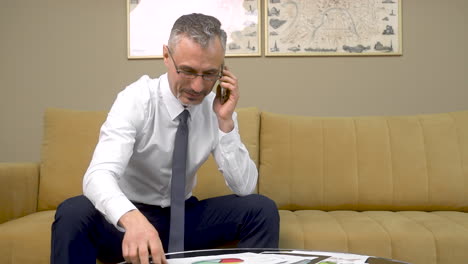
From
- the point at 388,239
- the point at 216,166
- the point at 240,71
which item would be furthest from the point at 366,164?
the point at 240,71

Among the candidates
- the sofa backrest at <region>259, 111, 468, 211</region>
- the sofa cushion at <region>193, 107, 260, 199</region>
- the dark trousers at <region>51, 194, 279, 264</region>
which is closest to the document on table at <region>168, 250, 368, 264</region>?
the dark trousers at <region>51, 194, 279, 264</region>

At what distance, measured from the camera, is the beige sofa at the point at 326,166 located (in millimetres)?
2422

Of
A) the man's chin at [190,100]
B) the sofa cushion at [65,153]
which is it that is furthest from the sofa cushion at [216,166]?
the man's chin at [190,100]

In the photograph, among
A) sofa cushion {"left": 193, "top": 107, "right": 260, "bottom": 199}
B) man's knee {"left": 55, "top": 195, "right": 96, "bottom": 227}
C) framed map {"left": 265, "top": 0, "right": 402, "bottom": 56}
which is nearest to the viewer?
man's knee {"left": 55, "top": 195, "right": 96, "bottom": 227}

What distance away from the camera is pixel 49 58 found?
3248 mm

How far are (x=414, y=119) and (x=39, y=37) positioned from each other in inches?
93.3

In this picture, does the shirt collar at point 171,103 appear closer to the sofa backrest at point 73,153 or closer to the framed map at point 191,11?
the sofa backrest at point 73,153

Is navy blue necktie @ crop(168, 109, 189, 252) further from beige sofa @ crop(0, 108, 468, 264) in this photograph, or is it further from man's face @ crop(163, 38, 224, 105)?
beige sofa @ crop(0, 108, 468, 264)

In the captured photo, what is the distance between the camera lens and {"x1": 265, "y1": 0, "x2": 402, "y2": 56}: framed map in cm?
315

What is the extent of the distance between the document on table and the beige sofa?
3.39 ft

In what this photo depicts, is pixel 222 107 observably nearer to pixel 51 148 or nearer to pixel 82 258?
pixel 82 258

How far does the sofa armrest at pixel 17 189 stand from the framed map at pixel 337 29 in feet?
5.23

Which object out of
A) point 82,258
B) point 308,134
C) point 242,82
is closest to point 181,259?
point 82,258

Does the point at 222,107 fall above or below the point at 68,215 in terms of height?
above
